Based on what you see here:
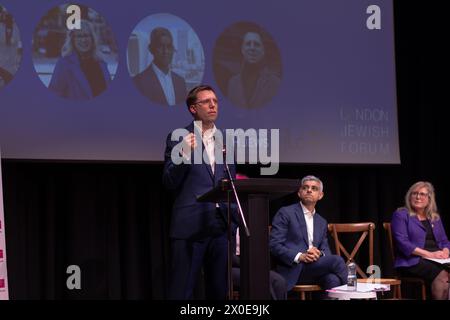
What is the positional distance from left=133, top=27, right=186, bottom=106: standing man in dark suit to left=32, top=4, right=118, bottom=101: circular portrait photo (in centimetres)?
23

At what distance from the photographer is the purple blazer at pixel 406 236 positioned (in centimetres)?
520

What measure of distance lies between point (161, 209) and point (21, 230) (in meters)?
1.02

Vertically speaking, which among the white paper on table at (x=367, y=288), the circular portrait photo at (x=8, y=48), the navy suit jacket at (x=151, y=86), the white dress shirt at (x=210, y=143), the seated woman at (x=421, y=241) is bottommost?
the white paper on table at (x=367, y=288)

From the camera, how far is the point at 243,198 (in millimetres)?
2910

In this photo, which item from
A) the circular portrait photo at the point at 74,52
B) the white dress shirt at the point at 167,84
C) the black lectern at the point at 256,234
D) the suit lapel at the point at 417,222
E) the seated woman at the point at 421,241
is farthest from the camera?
the suit lapel at the point at 417,222

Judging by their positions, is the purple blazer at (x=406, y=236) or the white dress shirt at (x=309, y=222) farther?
the purple blazer at (x=406, y=236)

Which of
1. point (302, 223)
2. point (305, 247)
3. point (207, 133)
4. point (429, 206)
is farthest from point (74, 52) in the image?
point (429, 206)

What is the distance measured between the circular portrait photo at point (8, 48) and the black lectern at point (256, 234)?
2.15m

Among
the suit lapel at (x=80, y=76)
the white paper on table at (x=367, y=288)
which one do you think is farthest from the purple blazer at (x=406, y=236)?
the suit lapel at (x=80, y=76)

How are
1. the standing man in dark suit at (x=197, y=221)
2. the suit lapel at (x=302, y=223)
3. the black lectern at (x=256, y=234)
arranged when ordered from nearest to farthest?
the black lectern at (x=256, y=234) < the standing man in dark suit at (x=197, y=221) < the suit lapel at (x=302, y=223)

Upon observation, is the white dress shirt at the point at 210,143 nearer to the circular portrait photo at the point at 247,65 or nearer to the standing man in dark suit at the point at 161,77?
the standing man in dark suit at the point at 161,77

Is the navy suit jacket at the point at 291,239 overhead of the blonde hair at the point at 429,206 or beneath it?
beneath

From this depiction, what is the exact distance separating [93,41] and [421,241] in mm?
2744

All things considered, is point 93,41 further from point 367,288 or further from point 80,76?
point 367,288
